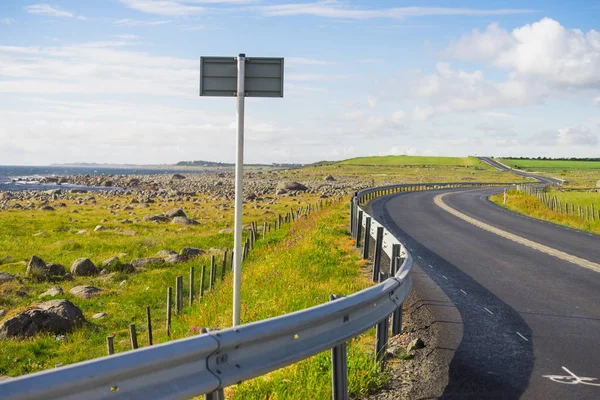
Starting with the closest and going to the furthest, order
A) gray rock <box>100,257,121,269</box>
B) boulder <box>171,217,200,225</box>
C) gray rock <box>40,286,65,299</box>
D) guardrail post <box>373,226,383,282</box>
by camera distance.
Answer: guardrail post <box>373,226,383,282</box>, gray rock <box>40,286,65,299</box>, gray rock <box>100,257,121,269</box>, boulder <box>171,217,200,225</box>

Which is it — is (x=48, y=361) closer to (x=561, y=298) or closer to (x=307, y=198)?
(x=561, y=298)

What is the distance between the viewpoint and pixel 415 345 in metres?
7.63

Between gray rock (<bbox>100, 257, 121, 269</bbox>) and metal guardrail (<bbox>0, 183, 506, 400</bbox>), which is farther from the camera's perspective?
gray rock (<bbox>100, 257, 121, 269</bbox>)

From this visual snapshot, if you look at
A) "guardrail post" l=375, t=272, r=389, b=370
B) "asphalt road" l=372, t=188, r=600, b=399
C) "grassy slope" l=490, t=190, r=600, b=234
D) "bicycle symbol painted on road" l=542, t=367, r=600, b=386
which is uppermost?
"guardrail post" l=375, t=272, r=389, b=370

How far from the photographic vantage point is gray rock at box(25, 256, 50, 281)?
21.1 m

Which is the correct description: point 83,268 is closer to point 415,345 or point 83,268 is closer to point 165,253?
point 165,253

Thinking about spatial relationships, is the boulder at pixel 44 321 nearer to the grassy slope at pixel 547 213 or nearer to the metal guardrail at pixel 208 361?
the metal guardrail at pixel 208 361

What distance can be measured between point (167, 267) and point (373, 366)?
59.0ft

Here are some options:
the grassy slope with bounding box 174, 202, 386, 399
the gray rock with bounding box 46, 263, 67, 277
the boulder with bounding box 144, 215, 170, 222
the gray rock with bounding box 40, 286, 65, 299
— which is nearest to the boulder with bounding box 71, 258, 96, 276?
the gray rock with bounding box 46, 263, 67, 277

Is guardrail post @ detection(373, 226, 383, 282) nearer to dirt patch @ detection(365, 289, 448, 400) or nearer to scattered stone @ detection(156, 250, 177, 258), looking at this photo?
dirt patch @ detection(365, 289, 448, 400)

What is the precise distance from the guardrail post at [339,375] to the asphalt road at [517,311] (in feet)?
4.08

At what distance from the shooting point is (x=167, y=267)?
2336cm

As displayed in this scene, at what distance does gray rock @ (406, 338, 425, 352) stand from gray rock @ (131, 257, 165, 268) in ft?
57.3

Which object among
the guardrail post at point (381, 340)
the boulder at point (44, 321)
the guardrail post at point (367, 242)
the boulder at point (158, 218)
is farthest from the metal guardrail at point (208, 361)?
the boulder at point (158, 218)
